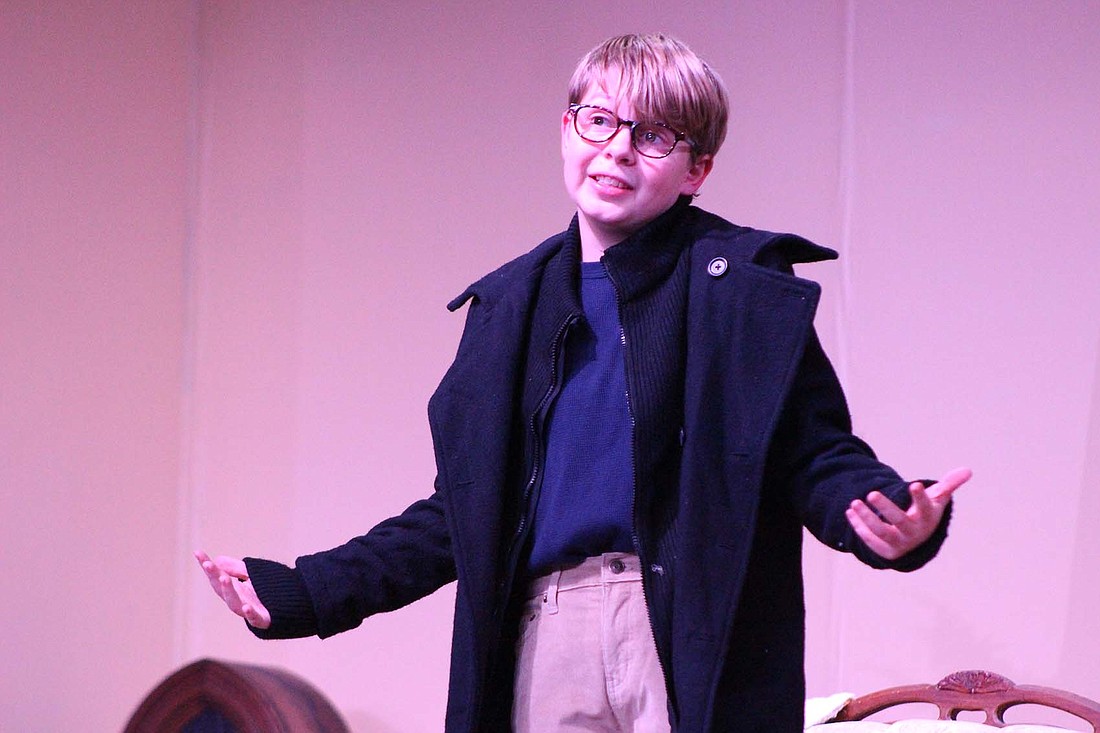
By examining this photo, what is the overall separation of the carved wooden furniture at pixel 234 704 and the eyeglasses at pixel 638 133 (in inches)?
33.0

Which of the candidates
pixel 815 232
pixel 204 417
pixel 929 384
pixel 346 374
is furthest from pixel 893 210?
pixel 204 417

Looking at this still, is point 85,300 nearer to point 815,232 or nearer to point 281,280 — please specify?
point 281,280

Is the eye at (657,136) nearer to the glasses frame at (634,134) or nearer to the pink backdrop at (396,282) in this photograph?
the glasses frame at (634,134)

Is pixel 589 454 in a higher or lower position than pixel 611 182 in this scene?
lower

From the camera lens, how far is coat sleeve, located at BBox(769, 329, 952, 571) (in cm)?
128

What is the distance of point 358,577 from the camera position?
1.57 metres

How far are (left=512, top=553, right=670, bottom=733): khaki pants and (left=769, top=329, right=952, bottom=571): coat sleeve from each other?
0.64 ft

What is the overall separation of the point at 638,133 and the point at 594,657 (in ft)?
1.95

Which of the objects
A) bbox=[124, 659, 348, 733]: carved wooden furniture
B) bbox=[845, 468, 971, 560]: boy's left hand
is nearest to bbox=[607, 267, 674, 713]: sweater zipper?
bbox=[845, 468, 971, 560]: boy's left hand

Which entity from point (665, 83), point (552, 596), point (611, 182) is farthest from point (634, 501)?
point (665, 83)

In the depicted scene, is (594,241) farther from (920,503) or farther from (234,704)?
(234,704)

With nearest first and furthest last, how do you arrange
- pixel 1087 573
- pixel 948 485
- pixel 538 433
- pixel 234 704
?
pixel 948 485, pixel 538 433, pixel 234 704, pixel 1087 573

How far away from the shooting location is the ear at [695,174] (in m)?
1.55

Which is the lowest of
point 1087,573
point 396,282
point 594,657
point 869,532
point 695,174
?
point 1087,573
